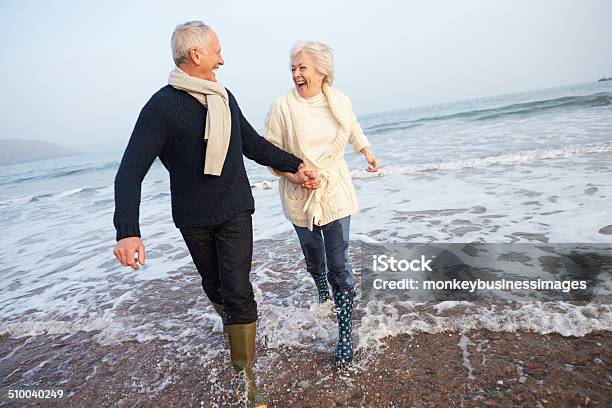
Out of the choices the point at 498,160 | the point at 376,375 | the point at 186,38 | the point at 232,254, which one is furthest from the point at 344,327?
the point at 498,160

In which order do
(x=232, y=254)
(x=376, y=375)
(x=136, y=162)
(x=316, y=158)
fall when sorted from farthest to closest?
(x=316, y=158) < (x=376, y=375) < (x=232, y=254) < (x=136, y=162)

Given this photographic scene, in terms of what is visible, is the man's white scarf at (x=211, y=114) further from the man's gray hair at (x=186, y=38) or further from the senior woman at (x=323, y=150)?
the senior woman at (x=323, y=150)

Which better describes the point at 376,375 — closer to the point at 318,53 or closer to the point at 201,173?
the point at 201,173

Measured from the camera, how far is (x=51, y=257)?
614 cm

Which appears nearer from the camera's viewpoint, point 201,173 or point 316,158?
point 201,173

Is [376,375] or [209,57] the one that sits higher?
[209,57]

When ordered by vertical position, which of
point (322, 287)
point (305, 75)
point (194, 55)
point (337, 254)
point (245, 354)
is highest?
point (194, 55)

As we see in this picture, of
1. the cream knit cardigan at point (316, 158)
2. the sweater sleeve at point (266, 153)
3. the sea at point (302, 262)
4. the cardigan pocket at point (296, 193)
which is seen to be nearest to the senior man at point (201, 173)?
the sweater sleeve at point (266, 153)

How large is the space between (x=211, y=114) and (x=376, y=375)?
5.90 ft

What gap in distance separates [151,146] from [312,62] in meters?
1.19

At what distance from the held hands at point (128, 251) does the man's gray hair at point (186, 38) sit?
945mm

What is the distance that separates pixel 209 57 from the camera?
6.71ft

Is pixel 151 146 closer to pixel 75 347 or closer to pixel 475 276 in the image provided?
pixel 75 347

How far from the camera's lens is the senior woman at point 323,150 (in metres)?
2.56
